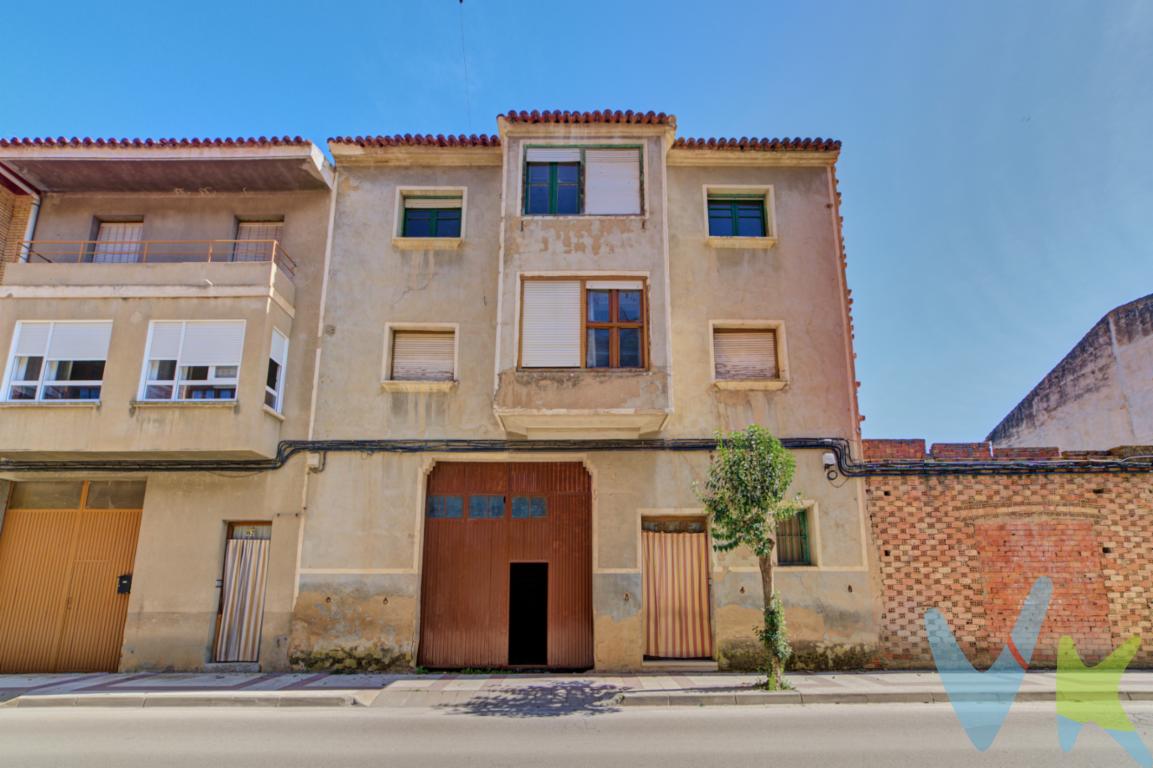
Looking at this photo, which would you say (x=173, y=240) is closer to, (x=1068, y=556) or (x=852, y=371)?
(x=852, y=371)

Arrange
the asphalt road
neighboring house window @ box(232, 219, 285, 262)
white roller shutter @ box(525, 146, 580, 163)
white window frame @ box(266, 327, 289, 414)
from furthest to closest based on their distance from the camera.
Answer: neighboring house window @ box(232, 219, 285, 262) < white roller shutter @ box(525, 146, 580, 163) < white window frame @ box(266, 327, 289, 414) < the asphalt road

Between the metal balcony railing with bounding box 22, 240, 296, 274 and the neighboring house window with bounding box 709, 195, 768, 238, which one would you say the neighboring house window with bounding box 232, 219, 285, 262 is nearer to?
the metal balcony railing with bounding box 22, 240, 296, 274

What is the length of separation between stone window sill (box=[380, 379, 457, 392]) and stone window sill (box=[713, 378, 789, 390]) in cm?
511

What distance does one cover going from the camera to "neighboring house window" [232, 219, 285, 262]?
45.4 ft

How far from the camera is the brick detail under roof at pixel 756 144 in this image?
1397 cm

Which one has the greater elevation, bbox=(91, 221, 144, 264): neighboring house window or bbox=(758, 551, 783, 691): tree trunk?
bbox=(91, 221, 144, 264): neighboring house window

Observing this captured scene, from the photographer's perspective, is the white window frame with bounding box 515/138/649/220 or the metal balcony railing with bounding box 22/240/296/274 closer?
the white window frame with bounding box 515/138/649/220

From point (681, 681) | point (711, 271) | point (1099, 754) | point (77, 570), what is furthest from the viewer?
point (711, 271)

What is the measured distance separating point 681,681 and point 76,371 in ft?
39.5

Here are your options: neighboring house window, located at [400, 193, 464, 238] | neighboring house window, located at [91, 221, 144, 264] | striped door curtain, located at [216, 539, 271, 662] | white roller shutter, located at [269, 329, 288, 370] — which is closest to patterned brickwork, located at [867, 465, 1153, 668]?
neighboring house window, located at [400, 193, 464, 238]

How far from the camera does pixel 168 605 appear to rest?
12.1 metres

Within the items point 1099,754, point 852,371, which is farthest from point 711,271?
point 1099,754

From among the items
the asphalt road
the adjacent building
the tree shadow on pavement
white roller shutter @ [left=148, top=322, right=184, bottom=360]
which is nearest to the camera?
the asphalt road

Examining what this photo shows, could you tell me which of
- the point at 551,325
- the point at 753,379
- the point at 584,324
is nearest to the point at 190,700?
the point at 551,325
